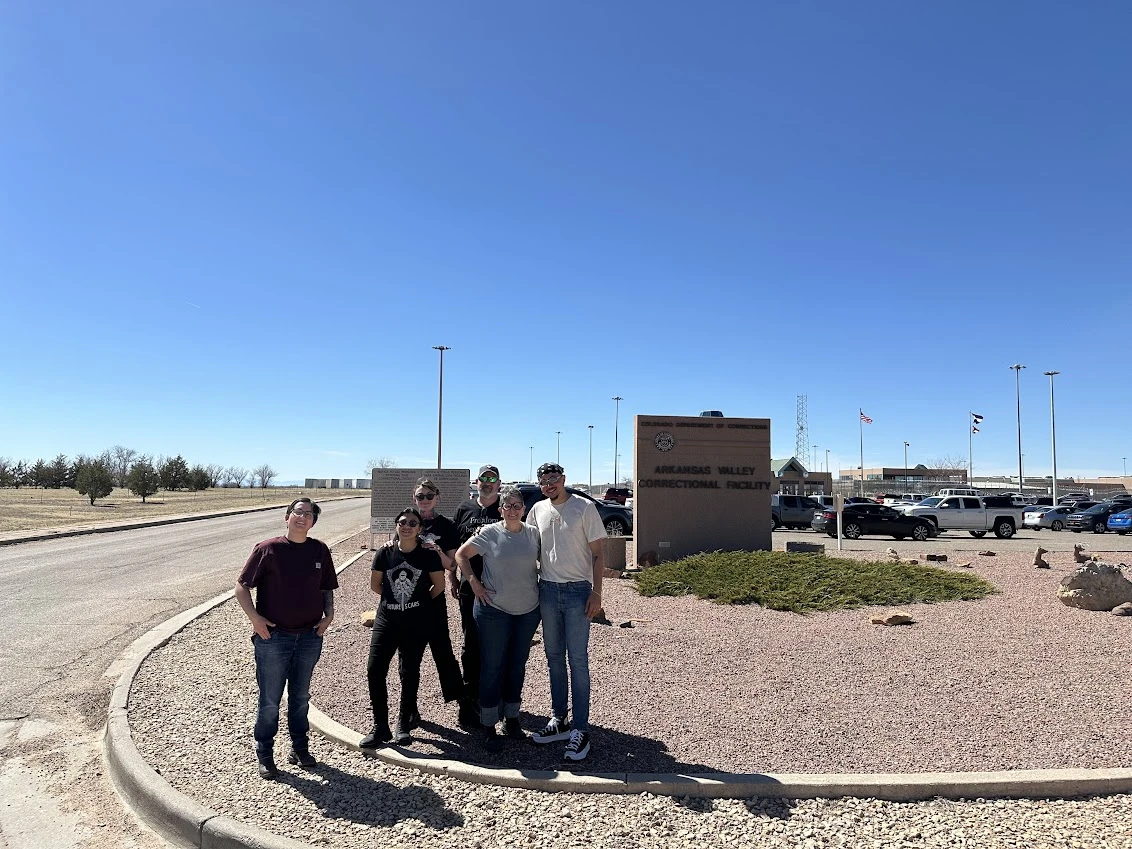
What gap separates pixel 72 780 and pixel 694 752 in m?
3.89

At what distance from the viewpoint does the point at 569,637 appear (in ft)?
15.3

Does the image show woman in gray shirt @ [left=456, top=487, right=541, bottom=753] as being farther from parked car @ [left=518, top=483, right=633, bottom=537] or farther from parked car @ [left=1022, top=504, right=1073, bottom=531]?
parked car @ [left=1022, top=504, right=1073, bottom=531]

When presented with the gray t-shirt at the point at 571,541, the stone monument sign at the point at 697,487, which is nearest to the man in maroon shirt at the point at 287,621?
the gray t-shirt at the point at 571,541

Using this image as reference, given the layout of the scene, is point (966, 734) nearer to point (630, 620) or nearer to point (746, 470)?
point (630, 620)

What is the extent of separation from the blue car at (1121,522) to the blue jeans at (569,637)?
32.7m

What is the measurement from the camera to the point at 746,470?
1573 cm

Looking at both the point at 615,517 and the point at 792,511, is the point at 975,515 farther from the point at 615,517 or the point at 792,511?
the point at 615,517

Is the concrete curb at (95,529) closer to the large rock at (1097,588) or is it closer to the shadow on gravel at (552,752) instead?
the shadow on gravel at (552,752)

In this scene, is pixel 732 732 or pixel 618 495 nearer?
pixel 732 732

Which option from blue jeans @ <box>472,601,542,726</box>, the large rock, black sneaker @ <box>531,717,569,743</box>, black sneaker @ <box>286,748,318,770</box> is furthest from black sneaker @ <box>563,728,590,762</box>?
the large rock

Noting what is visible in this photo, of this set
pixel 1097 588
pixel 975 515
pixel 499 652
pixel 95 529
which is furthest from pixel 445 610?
pixel 975 515

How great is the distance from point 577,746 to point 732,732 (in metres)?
1.14

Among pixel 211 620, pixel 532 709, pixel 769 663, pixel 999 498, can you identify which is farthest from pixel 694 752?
pixel 999 498

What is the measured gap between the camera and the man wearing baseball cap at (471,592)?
5.14 meters
